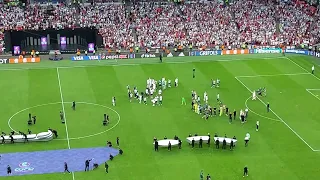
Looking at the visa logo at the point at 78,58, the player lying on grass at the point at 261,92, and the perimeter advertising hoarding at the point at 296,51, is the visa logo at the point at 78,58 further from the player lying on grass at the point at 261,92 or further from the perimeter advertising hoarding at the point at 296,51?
the perimeter advertising hoarding at the point at 296,51

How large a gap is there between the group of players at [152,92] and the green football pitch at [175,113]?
0.95m

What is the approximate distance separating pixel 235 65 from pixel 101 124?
29355mm

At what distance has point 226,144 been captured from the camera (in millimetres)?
61719

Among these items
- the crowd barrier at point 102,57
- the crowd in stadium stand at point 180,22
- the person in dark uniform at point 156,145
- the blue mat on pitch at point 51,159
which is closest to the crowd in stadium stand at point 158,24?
the crowd in stadium stand at point 180,22

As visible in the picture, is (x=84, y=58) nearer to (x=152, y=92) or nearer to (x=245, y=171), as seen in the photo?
(x=152, y=92)

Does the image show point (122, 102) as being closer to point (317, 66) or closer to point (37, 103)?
point (37, 103)

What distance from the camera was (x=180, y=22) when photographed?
101 m

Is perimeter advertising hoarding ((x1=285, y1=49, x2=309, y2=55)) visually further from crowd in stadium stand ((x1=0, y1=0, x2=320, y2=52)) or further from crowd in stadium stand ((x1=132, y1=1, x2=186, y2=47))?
crowd in stadium stand ((x1=132, y1=1, x2=186, y2=47))

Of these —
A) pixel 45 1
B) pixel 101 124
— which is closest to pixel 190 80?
pixel 101 124

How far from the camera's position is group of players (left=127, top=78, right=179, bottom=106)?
241 feet

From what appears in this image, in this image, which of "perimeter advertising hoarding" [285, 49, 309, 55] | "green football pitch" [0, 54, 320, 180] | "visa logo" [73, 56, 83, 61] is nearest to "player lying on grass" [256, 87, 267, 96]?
"green football pitch" [0, 54, 320, 180]

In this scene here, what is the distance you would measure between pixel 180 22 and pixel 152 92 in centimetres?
2802

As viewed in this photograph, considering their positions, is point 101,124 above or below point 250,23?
below

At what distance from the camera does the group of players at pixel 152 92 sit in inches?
2889
